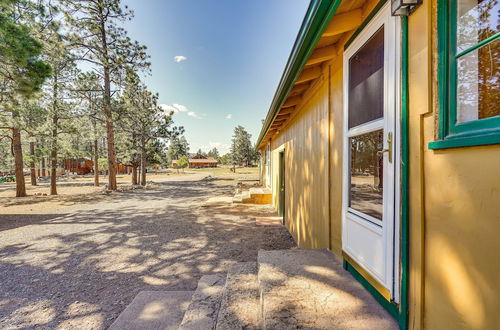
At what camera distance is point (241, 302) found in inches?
70.9

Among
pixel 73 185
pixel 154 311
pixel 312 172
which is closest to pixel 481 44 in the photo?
pixel 312 172

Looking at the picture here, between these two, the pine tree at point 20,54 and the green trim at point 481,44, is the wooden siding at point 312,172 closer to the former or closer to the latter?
the green trim at point 481,44

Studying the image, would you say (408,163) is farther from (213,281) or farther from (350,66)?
(213,281)

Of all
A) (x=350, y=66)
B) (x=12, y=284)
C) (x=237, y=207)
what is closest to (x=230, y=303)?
(x=350, y=66)

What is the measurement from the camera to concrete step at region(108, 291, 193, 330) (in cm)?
234

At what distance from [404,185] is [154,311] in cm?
289

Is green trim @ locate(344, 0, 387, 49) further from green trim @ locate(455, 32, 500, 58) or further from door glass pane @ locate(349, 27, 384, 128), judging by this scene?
green trim @ locate(455, 32, 500, 58)

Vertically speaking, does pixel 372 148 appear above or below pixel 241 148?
below

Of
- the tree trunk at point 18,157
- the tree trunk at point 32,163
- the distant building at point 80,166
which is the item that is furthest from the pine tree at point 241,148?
the tree trunk at point 18,157

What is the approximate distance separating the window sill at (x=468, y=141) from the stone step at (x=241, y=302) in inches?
61.8

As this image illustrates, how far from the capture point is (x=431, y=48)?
1193mm

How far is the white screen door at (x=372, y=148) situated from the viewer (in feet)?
4.91

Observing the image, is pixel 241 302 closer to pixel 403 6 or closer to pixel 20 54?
pixel 403 6

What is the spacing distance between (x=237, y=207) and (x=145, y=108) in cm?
1312
